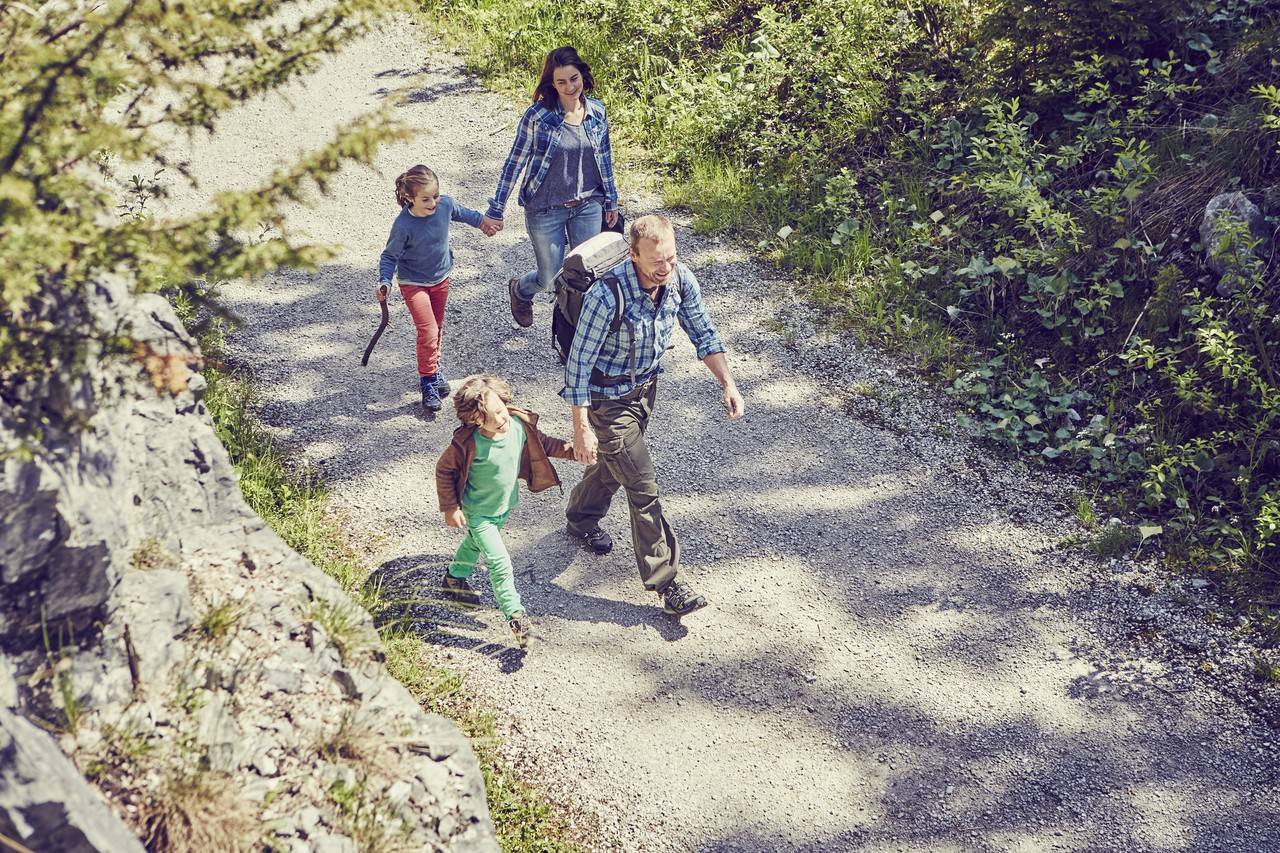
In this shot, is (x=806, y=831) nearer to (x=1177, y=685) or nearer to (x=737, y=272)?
(x=1177, y=685)

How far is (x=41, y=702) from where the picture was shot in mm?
4211

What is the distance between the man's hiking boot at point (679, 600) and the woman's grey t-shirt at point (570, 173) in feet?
10.0

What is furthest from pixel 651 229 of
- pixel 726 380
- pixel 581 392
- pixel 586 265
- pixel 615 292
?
pixel 726 380

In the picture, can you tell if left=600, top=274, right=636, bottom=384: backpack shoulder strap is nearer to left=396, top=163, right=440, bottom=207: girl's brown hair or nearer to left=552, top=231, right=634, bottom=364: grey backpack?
left=552, top=231, right=634, bottom=364: grey backpack

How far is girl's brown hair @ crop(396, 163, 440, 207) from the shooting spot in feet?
22.7

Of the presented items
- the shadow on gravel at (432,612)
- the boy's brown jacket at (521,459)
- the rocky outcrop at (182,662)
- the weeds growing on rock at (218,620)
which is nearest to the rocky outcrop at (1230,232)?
the boy's brown jacket at (521,459)

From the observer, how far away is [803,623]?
6434 millimetres

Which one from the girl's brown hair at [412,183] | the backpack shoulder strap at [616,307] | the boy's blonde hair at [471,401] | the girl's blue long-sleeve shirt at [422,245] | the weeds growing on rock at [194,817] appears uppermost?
the girl's brown hair at [412,183]

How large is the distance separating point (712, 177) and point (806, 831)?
691 centimetres

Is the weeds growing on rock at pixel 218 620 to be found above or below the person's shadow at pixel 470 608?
above

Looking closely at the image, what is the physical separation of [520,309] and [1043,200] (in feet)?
14.8

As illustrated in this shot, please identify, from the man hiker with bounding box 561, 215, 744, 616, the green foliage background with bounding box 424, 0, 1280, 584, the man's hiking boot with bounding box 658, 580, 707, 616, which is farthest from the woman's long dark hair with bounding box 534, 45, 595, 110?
the man's hiking boot with bounding box 658, 580, 707, 616

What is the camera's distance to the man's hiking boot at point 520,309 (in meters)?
8.52

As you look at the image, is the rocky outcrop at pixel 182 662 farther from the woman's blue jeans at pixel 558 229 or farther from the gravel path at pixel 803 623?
the woman's blue jeans at pixel 558 229
